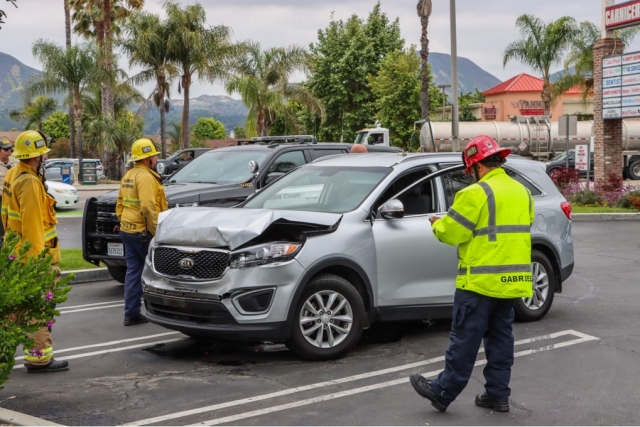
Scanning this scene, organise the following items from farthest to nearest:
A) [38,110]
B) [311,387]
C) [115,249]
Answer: [38,110]
[115,249]
[311,387]

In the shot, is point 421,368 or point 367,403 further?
point 421,368

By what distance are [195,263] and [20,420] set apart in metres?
2.16

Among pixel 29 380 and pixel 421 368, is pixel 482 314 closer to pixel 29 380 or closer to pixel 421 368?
pixel 421 368

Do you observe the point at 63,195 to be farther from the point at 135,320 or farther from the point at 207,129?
the point at 207,129

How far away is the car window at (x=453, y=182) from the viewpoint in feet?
26.4

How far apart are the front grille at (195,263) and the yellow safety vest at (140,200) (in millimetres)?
1345

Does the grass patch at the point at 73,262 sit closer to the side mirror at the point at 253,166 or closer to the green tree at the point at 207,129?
the side mirror at the point at 253,166

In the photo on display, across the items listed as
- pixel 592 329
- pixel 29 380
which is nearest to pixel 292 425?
pixel 29 380

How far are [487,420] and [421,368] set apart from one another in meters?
1.39

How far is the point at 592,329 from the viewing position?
26.9 ft

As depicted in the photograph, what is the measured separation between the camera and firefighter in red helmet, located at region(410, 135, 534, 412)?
17.8ft

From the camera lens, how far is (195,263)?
6.89m

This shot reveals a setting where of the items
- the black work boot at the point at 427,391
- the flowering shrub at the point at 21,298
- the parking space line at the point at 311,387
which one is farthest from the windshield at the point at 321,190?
the flowering shrub at the point at 21,298

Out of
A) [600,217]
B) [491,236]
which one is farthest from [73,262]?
[600,217]
